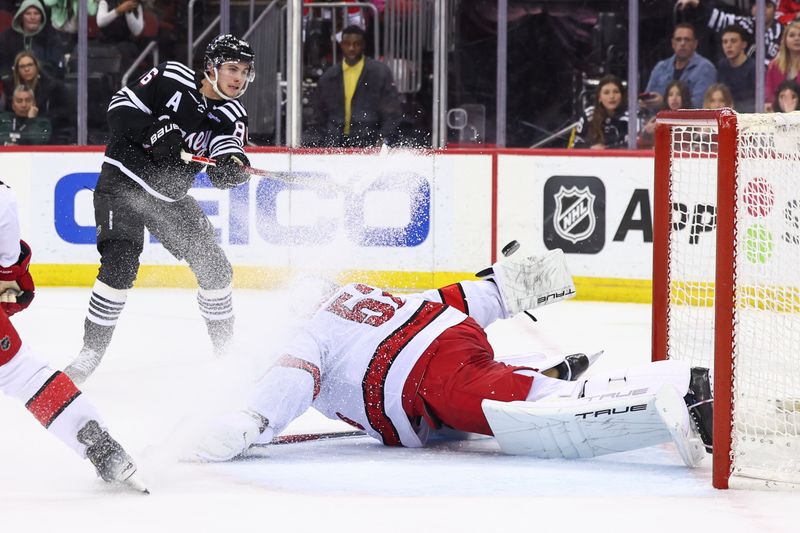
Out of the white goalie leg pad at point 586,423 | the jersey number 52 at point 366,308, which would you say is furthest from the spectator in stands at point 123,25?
the white goalie leg pad at point 586,423

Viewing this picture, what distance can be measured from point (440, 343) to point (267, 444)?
0.44m

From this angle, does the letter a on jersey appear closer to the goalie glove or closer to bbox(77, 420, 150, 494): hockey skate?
the goalie glove

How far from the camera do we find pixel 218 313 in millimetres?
4246

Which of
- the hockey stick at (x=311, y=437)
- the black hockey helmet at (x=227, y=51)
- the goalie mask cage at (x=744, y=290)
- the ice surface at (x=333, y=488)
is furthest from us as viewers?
the black hockey helmet at (x=227, y=51)

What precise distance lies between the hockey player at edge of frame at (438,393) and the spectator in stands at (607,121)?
358 cm

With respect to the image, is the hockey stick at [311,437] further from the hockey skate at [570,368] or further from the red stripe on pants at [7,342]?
the red stripe on pants at [7,342]

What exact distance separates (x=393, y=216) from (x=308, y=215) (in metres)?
0.42

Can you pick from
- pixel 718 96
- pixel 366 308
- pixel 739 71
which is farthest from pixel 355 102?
pixel 366 308

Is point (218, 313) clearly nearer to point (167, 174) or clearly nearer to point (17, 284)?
point (167, 174)

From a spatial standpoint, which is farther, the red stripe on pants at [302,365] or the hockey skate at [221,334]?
the hockey skate at [221,334]

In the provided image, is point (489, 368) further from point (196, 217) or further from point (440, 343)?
point (196, 217)

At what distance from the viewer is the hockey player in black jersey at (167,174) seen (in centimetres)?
404

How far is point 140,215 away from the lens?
4090 millimetres

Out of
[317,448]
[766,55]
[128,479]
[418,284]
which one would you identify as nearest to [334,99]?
[418,284]
